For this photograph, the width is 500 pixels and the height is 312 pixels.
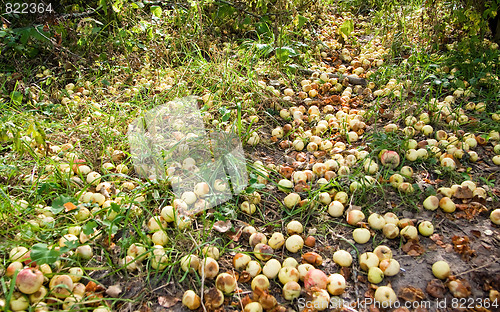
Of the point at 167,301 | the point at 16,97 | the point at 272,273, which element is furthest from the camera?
the point at 16,97

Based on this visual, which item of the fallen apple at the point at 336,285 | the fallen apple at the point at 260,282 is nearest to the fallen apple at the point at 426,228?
the fallen apple at the point at 336,285

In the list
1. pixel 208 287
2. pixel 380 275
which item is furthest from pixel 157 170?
pixel 380 275

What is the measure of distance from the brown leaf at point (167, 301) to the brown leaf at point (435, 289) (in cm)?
120

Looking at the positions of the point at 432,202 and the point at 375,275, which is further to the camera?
the point at 432,202

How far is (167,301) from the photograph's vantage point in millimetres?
1760

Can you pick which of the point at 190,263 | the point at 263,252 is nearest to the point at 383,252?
the point at 263,252

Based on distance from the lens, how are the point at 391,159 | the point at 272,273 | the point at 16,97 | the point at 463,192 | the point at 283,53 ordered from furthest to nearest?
the point at 283,53, the point at 16,97, the point at 391,159, the point at 463,192, the point at 272,273

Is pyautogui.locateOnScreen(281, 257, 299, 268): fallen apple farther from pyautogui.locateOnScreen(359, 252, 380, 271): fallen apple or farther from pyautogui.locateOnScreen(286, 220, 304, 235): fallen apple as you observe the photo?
pyautogui.locateOnScreen(359, 252, 380, 271): fallen apple

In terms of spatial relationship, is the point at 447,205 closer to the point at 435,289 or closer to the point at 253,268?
the point at 435,289

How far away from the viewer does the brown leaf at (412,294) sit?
171 cm

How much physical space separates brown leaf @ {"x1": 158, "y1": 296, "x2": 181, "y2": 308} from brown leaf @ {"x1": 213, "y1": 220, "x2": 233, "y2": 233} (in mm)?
434

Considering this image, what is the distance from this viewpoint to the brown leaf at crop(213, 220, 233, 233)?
6.74ft

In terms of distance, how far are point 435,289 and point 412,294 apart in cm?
12

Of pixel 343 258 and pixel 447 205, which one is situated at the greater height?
pixel 447 205
